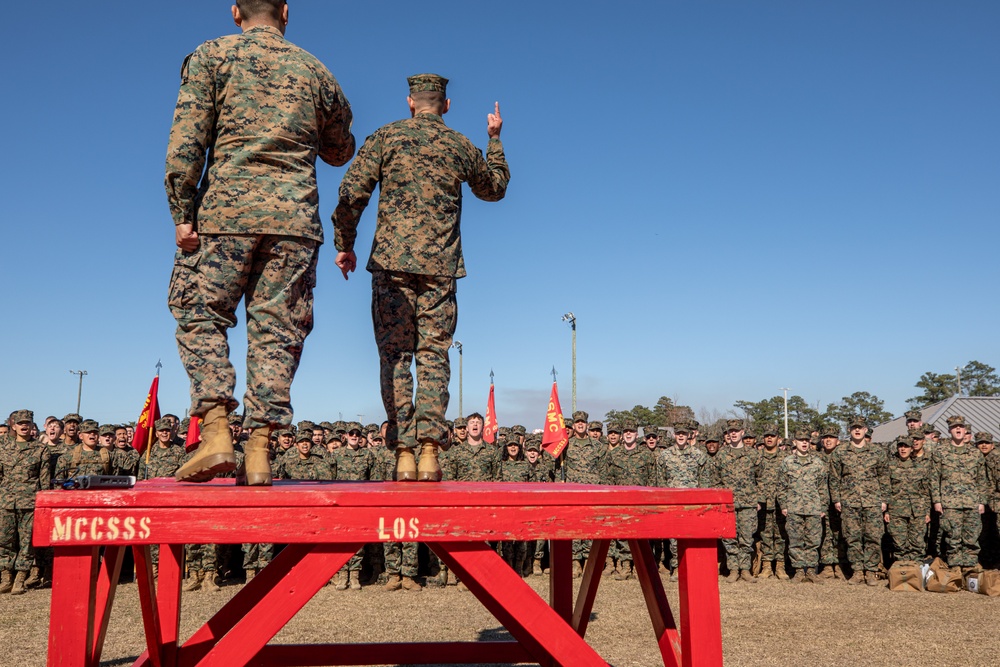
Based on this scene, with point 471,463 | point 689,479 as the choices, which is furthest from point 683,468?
point 471,463

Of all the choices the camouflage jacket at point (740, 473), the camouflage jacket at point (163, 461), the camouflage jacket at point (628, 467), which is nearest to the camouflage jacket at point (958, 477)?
the camouflage jacket at point (740, 473)

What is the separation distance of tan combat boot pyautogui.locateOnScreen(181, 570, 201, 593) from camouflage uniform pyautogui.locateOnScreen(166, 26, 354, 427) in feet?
27.1

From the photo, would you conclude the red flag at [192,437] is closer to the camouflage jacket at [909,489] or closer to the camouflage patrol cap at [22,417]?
the camouflage patrol cap at [22,417]

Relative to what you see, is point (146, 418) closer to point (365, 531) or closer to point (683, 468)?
point (683, 468)

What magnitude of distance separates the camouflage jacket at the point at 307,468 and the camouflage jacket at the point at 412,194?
7440mm

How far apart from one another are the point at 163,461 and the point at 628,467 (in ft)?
22.3

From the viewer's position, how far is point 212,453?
10.0 feet

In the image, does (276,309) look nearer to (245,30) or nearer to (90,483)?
(90,483)

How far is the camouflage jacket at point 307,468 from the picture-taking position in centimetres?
1105

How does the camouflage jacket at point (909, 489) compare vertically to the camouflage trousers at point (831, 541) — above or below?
above

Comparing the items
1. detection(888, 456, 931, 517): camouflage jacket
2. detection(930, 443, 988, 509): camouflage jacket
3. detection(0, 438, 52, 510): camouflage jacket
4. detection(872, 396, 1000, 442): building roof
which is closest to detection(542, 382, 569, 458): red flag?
detection(888, 456, 931, 517): camouflage jacket

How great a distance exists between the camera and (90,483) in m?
2.64

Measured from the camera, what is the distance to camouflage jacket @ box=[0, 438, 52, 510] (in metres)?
10.2

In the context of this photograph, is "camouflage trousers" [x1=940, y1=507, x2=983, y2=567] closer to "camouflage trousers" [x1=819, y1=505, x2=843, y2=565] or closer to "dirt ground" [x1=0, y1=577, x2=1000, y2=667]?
"dirt ground" [x1=0, y1=577, x2=1000, y2=667]
